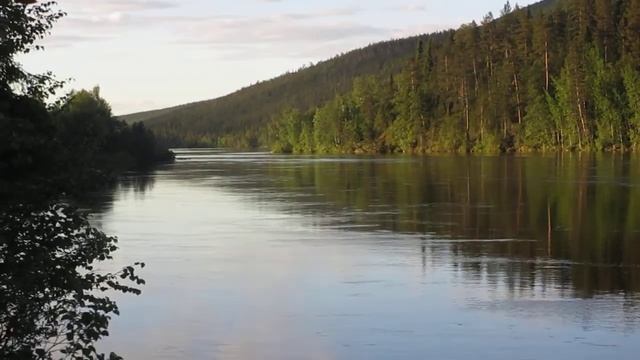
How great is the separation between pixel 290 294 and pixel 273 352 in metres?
4.75

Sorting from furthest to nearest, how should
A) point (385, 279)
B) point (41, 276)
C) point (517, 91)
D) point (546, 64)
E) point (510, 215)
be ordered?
point (517, 91) < point (546, 64) < point (510, 215) < point (385, 279) < point (41, 276)

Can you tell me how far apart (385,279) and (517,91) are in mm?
112712

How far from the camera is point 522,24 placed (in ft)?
431

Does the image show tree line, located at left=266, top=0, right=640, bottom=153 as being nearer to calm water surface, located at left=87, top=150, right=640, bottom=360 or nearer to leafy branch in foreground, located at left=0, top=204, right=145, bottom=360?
calm water surface, located at left=87, top=150, right=640, bottom=360

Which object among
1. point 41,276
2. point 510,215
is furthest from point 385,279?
point 510,215

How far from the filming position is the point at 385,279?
19.7 meters

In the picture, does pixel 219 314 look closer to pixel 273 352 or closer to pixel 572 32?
pixel 273 352

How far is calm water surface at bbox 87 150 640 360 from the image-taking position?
1395 cm

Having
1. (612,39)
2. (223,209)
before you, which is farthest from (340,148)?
(223,209)

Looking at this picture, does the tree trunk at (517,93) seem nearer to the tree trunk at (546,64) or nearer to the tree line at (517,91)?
the tree line at (517,91)

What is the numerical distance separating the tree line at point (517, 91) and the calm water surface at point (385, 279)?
73161 millimetres

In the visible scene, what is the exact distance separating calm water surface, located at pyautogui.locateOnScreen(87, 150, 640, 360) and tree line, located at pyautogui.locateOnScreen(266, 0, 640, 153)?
73.2m

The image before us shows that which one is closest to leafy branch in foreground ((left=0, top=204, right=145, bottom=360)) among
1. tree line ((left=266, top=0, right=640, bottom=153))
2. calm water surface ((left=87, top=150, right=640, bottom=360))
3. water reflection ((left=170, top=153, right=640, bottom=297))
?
calm water surface ((left=87, top=150, right=640, bottom=360))

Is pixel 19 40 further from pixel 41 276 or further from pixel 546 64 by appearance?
pixel 546 64
